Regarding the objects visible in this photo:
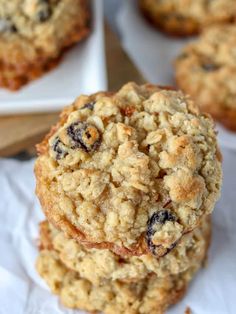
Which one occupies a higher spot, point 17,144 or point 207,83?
point 207,83

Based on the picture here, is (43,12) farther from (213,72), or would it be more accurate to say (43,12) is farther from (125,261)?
(125,261)

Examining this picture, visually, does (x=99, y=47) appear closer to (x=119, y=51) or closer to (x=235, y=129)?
(x=119, y=51)

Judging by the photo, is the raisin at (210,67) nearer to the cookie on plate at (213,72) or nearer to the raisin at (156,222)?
the cookie on plate at (213,72)

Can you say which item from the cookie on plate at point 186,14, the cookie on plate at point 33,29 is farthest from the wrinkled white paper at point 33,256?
→ the cookie on plate at point 186,14

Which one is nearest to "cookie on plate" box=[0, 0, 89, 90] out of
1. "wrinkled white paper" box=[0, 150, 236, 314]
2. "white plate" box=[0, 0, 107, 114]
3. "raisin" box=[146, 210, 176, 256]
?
"white plate" box=[0, 0, 107, 114]

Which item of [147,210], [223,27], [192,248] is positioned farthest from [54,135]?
[223,27]

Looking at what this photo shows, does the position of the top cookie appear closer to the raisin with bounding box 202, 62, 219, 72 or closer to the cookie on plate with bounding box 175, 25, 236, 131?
the cookie on plate with bounding box 175, 25, 236, 131
